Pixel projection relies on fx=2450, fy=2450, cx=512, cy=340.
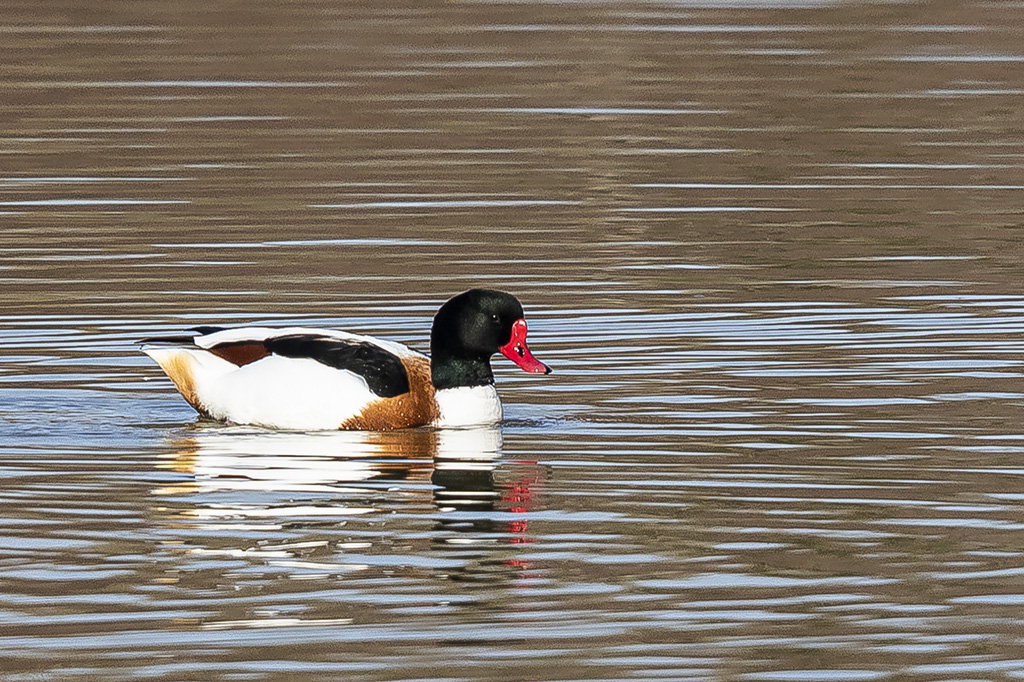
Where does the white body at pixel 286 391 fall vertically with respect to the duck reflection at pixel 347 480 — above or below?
above

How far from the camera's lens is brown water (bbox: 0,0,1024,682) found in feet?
26.9

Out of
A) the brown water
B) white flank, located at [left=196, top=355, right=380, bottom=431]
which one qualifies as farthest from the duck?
the brown water

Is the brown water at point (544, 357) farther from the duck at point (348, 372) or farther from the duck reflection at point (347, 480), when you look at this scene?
the duck at point (348, 372)

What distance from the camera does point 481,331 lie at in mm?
12188

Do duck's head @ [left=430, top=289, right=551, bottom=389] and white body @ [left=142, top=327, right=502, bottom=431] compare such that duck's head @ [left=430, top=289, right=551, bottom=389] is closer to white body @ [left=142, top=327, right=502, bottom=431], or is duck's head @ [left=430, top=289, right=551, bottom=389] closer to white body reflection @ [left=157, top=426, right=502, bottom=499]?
white body @ [left=142, top=327, right=502, bottom=431]

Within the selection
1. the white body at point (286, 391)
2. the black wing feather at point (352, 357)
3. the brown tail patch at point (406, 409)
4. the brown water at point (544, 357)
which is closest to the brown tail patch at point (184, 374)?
the white body at point (286, 391)

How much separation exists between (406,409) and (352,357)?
1.24ft

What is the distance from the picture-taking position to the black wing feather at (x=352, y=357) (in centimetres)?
1179

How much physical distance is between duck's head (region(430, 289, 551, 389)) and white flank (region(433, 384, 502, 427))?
0.09 m

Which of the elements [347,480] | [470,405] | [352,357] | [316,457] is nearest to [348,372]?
[352,357]

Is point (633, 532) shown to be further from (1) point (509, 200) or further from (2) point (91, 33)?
(2) point (91, 33)

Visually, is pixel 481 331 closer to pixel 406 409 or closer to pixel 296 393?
pixel 406 409

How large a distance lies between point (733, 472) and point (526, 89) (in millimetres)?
15200

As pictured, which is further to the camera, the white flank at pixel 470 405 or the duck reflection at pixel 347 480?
the white flank at pixel 470 405
